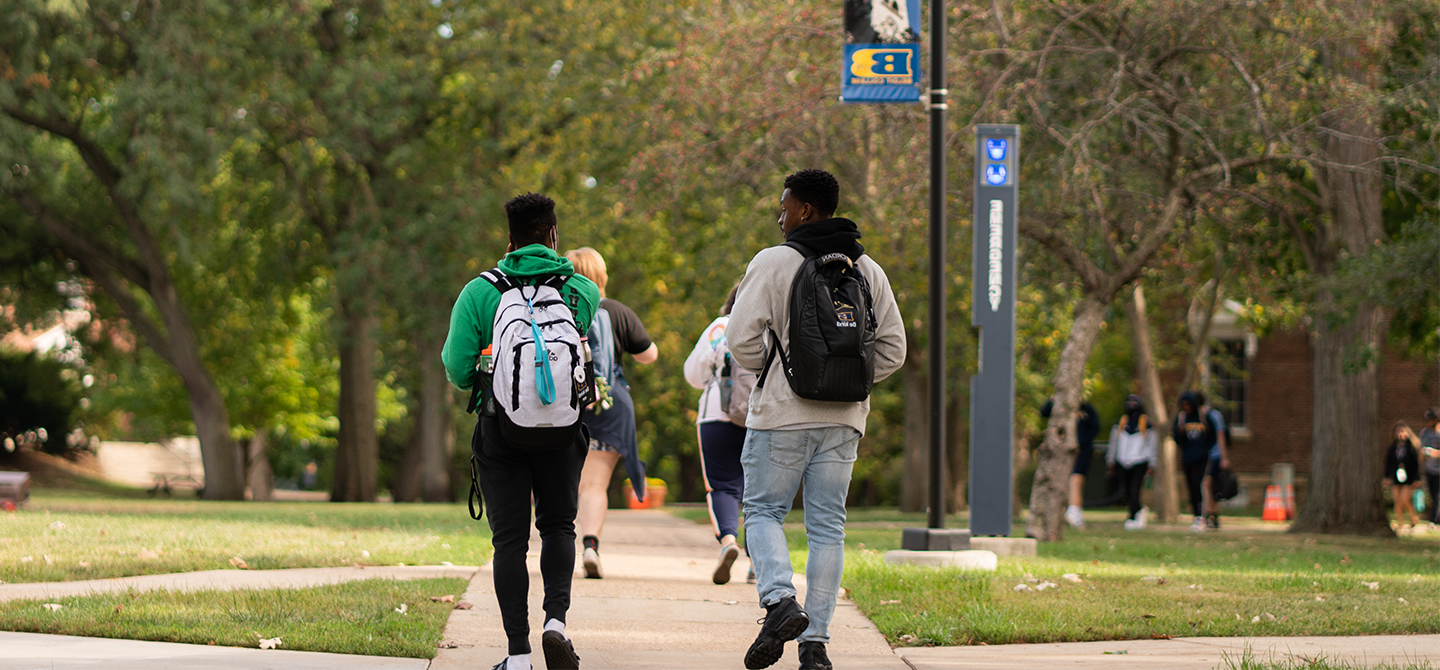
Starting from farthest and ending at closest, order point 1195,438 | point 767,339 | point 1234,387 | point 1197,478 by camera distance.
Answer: point 1234,387 < point 1197,478 < point 1195,438 < point 767,339

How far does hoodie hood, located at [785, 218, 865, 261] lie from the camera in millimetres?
5195

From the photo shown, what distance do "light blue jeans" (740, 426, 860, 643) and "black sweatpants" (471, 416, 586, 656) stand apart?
681 mm

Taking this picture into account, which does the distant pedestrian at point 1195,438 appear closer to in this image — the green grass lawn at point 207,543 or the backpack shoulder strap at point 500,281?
the green grass lawn at point 207,543

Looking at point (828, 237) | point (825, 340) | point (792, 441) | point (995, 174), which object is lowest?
point (792, 441)

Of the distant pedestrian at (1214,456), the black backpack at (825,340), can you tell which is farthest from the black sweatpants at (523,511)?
the distant pedestrian at (1214,456)

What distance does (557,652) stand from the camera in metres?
4.96

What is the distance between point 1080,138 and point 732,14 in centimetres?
643

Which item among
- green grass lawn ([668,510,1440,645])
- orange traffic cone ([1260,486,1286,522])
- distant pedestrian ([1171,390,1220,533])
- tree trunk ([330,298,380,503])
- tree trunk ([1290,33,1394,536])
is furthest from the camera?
tree trunk ([330,298,380,503])

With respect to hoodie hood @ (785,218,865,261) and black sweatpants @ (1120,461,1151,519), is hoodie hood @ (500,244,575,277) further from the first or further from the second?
black sweatpants @ (1120,461,1151,519)

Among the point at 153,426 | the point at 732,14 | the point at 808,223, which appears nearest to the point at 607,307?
the point at 808,223

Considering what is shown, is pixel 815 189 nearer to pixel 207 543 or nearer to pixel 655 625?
pixel 655 625

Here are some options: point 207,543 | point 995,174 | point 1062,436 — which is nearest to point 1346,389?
point 1062,436

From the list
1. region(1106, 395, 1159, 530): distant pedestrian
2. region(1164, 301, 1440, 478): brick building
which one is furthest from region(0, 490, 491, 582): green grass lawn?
region(1164, 301, 1440, 478): brick building

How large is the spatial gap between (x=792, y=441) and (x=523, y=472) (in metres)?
1.00
